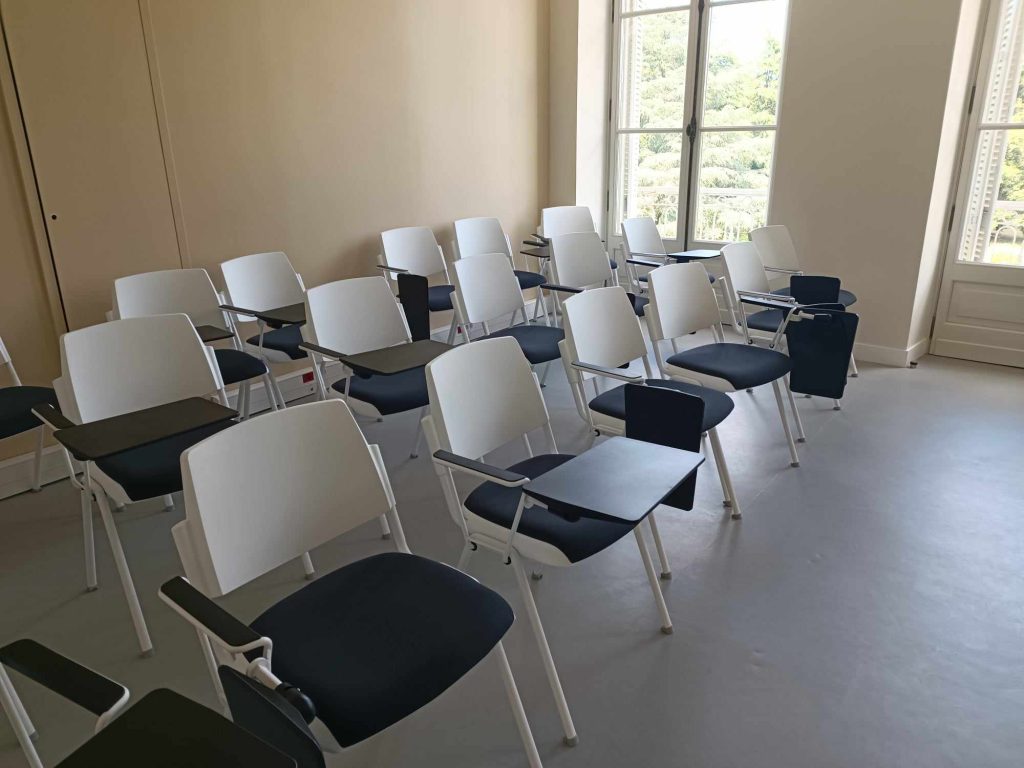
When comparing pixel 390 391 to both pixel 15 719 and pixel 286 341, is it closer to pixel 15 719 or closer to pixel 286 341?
pixel 286 341

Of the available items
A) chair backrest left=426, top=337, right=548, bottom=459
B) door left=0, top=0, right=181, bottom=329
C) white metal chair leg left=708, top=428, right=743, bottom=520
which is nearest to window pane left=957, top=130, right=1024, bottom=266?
white metal chair leg left=708, top=428, right=743, bottom=520

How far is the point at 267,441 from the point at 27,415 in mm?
1716

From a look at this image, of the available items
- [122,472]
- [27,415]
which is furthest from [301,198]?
[122,472]

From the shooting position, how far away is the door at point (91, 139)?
320 cm

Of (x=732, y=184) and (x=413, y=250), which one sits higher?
(x=732, y=184)

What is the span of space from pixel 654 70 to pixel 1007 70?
252 centimetres

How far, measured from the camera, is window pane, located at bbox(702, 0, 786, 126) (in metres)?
5.42

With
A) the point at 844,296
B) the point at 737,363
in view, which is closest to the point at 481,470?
the point at 737,363

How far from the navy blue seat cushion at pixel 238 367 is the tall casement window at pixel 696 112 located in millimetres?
4034

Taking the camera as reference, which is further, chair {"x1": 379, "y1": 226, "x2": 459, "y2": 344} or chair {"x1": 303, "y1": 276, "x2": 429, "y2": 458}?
chair {"x1": 379, "y1": 226, "x2": 459, "y2": 344}

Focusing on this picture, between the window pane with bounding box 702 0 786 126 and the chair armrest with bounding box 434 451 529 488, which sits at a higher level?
the window pane with bounding box 702 0 786 126

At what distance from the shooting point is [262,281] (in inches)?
157

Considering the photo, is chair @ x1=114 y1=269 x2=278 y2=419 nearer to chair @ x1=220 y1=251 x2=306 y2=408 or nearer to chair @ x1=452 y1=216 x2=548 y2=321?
chair @ x1=220 y1=251 x2=306 y2=408

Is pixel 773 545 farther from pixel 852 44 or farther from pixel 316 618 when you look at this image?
pixel 852 44
